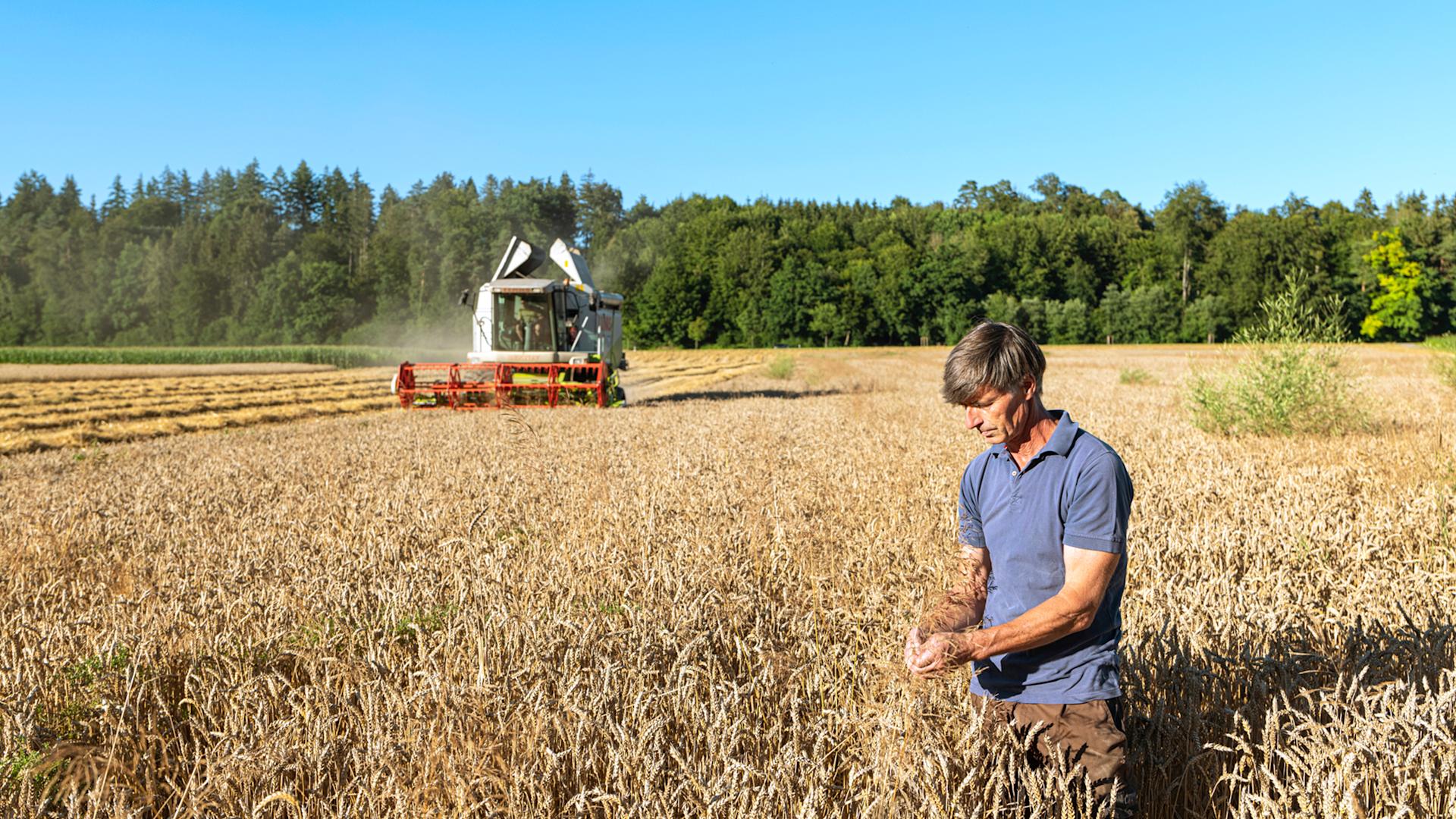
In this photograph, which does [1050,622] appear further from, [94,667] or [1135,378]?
[1135,378]

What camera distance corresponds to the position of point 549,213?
82.5m

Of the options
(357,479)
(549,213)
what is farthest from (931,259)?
(357,479)

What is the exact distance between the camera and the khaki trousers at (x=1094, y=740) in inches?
87.6

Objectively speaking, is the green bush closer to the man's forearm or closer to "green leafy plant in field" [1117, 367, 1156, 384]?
the man's forearm

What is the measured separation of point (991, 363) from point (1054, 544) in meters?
0.49

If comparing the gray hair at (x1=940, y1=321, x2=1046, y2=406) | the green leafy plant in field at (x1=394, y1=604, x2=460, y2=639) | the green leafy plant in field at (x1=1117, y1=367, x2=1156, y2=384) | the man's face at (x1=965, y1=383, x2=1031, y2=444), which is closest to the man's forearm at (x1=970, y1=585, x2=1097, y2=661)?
the man's face at (x1=965, y1=383, x2=1031, y2=444)

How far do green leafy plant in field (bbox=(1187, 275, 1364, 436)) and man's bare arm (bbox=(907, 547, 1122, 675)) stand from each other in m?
9.74

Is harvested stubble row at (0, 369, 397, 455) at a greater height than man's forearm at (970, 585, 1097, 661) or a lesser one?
lesser

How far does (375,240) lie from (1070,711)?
110 metres

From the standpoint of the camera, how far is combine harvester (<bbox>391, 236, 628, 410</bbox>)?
18312mm

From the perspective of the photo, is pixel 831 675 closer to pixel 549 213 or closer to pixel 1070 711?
pixel 1070 711

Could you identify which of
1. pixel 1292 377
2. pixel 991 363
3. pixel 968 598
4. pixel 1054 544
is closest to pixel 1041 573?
pixel 1054 544

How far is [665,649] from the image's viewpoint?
3.16 m

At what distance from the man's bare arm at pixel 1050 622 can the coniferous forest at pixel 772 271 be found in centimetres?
6002
